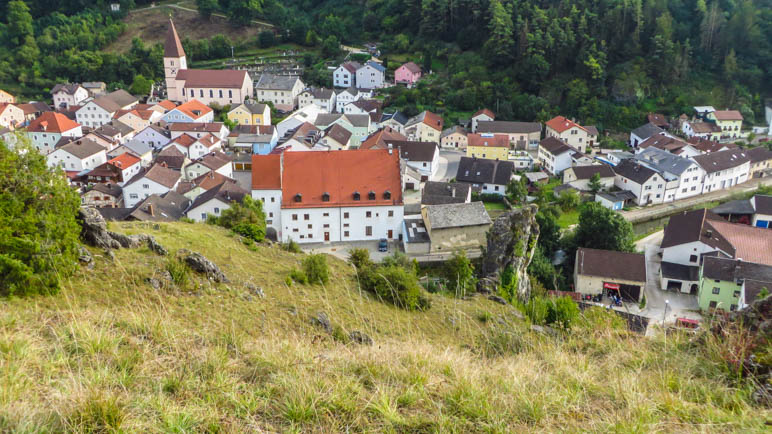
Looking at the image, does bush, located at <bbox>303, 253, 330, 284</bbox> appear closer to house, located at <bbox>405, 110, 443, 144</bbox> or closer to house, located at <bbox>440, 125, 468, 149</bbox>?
house, located at <bbox>405, 110, 443, 144</bbox>

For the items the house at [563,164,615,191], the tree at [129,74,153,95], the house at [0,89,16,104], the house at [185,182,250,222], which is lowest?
the house at [563,164,615,191]

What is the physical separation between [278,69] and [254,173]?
138 feet

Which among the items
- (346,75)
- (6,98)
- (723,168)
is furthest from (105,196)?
(723,168)

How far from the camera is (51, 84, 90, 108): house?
5428 centimetres

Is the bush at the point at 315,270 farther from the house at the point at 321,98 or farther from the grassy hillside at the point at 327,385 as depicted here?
the house at the point at 321,98

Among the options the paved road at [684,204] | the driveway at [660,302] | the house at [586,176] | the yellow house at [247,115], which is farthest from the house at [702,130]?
the yellow house at [247,115]

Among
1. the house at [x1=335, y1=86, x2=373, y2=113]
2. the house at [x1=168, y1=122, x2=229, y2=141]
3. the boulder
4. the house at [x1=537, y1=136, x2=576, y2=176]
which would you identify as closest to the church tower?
the house at [x1=168, y1=122, x2=229, y2=141]

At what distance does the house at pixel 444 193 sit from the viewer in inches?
1091

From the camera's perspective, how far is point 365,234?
2483 centimetres

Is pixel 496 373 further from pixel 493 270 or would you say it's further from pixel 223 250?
pixel 493 270

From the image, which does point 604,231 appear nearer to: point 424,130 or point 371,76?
point 424,130

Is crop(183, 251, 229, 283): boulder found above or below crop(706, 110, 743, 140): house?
above

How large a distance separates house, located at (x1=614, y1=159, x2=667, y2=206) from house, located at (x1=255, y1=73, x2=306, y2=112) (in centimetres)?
3404

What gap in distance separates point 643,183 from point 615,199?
2119mm
